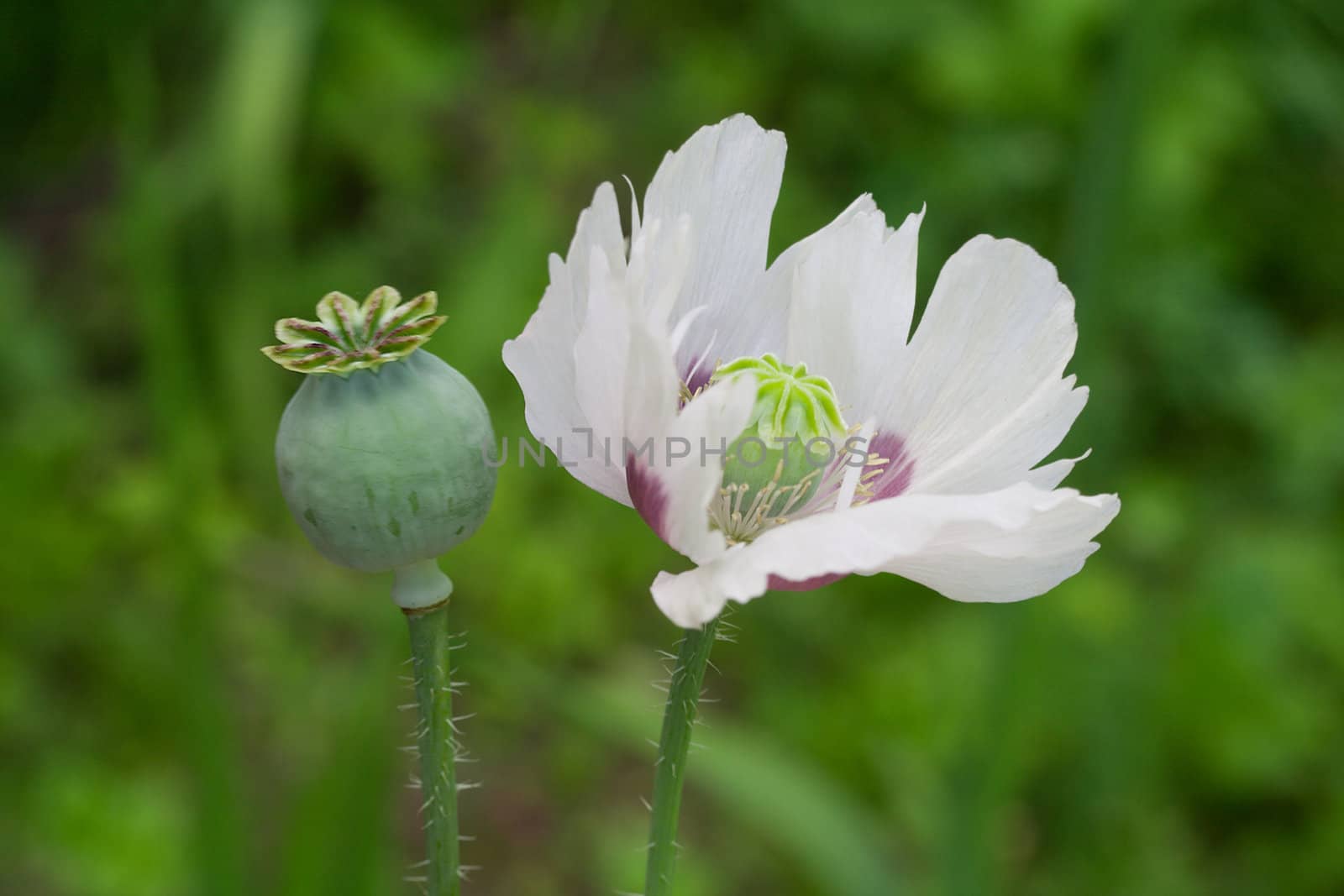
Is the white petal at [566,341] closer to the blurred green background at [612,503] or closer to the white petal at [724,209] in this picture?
the white petal at [724,209]

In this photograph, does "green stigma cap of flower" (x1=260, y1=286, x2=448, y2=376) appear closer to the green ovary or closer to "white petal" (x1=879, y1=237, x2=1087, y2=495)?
the green ovary

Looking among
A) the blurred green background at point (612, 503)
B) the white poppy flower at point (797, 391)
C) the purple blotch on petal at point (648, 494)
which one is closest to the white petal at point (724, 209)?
the white poppy flower at point (797, 391)

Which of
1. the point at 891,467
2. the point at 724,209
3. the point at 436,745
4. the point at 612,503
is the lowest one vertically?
the point at 612,503

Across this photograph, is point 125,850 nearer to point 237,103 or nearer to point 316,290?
point 316,290

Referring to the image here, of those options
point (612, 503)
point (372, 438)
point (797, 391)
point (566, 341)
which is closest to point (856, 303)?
point (797, 391)

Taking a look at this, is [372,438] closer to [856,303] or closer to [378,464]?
[378,464]

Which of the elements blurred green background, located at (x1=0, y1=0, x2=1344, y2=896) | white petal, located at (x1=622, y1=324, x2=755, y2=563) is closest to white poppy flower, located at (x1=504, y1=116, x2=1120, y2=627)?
white petal, located at (x1=622, y1=324, x2=755, y2=563)

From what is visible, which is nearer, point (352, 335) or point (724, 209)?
point (352, 335)
